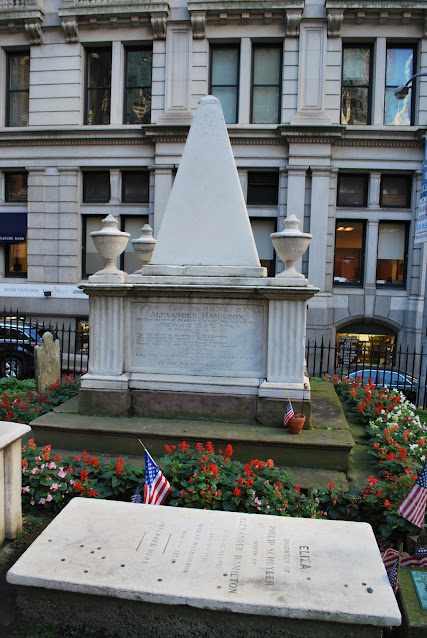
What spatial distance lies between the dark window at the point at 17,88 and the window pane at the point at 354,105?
12531 mm

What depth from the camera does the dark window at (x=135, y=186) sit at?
20.8 metres

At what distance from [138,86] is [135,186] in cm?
380

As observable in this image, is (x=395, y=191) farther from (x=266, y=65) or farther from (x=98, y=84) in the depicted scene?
(x=98, y=84)

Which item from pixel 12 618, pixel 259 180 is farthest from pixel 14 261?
pixel 12 618

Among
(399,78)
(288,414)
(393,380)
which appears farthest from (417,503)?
(399,78)

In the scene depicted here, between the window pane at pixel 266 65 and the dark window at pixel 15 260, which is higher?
the window pane at pixel 266 65

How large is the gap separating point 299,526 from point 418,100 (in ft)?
60.5

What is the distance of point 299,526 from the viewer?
13.6 ft

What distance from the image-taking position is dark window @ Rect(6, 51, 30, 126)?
21.4 metres

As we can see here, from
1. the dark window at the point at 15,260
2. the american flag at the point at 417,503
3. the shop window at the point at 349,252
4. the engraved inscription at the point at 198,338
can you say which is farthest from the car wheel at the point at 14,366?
the american flag at the point at 417,503

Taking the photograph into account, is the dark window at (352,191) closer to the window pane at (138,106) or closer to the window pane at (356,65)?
the window pane at (356,65)

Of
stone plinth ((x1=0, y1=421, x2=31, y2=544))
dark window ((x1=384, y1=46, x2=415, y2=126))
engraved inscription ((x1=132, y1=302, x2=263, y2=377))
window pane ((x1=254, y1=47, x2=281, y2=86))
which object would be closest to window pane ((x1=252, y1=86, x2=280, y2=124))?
window pane ((x1=254, y1=47, x2=281, y2=86))

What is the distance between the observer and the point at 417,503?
181 inches

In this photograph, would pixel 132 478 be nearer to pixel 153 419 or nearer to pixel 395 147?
pixel 153 419
